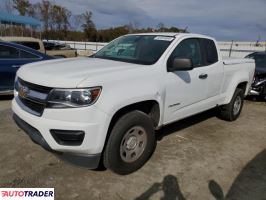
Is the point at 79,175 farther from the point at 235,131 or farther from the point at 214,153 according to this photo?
the point at 235,131

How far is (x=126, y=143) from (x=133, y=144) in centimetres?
14

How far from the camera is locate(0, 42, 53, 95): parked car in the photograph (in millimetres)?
6484

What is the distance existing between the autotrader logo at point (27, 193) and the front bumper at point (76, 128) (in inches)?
16.1

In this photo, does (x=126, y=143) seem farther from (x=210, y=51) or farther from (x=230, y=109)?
(x=230, y=109)

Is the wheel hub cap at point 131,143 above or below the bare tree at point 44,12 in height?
below

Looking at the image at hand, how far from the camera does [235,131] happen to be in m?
5.49

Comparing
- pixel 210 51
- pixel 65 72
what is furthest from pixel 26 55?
pixel 210 51

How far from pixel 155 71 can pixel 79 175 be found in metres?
1.68

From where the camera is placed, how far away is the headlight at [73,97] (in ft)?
9.23

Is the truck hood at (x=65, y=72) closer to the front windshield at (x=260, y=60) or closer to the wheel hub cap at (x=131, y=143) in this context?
the wheel hub cap at (x=131, y=143)

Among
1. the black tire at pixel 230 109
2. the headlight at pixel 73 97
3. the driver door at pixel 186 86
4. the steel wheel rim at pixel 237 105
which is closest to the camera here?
the headlight at pixel 73 97

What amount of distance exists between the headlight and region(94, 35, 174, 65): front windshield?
1.17 m

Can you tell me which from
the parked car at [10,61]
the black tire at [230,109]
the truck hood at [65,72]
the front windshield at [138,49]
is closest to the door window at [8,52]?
the parked car at [10,61]

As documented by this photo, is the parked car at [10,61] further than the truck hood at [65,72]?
Yes
